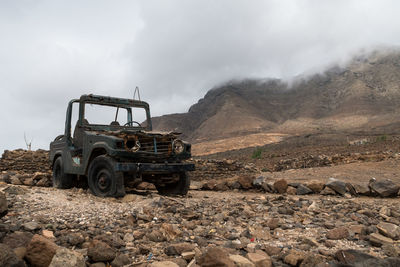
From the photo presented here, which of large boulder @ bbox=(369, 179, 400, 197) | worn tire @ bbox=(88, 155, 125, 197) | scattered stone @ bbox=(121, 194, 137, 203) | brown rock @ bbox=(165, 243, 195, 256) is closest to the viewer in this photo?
brown rock @ bbox=(165, 243, 195, 256)

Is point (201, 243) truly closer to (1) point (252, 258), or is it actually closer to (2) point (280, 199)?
(1) point (252, 258)

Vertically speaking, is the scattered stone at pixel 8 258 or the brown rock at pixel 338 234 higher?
the scattered stone at pixel 8 258

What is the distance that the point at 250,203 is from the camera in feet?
20.1

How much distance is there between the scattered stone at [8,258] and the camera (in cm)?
260

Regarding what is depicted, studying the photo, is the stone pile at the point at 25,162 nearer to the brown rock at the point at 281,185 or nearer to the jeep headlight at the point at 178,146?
the jeep headlight at the point at 178,146

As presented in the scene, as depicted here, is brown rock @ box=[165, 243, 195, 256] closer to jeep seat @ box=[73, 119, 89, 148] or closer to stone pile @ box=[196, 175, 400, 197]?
jeep seat @ box=[73, 119, 89, 148]

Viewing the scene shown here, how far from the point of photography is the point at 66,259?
2727 mm

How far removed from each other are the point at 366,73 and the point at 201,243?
304 ft

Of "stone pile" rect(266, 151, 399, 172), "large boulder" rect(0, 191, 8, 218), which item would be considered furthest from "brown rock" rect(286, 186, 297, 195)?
"stone pile" rect(266, 151, 399, 172)

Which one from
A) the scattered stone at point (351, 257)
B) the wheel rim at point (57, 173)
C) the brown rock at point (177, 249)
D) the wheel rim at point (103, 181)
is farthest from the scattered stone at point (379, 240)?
the wheel rim at point (57, 173)

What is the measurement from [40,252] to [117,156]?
3214 millimetres

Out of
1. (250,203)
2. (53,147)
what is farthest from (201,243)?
(53,147)

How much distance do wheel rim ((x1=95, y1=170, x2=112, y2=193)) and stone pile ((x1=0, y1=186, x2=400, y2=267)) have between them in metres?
0.46

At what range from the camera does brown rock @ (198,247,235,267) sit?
271 cm
